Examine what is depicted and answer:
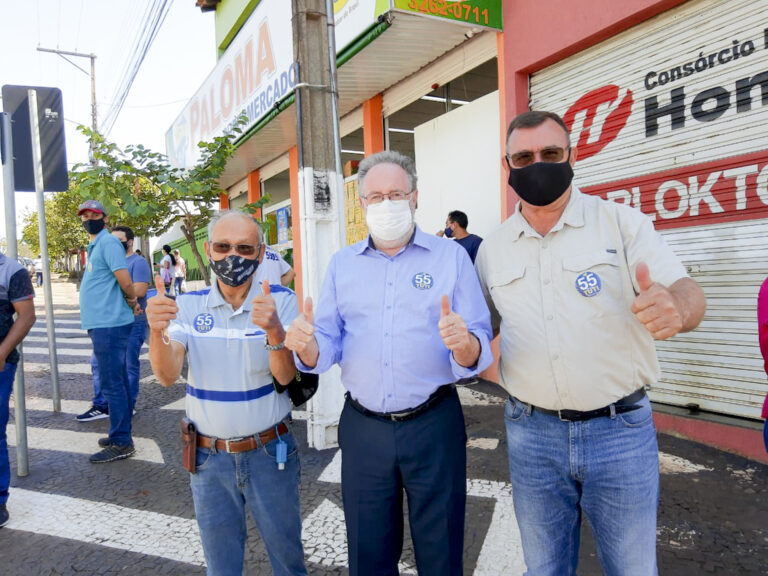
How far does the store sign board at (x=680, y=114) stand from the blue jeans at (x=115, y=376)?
14.7ft

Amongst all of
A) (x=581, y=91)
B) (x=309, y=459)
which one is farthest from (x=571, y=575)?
(x=581, y=91)

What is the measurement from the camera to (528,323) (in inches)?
73.2

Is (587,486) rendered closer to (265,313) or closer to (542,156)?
(542,156)

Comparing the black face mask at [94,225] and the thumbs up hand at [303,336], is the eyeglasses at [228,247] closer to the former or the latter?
the thumbs up hand at [303,336]

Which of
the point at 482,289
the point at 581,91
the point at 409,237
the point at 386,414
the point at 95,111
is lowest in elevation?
the point at 386,414

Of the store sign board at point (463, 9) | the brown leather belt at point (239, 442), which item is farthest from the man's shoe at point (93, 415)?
the store sign board at point (463, 9)

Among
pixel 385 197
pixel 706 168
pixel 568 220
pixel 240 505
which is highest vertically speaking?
pixel 706 168

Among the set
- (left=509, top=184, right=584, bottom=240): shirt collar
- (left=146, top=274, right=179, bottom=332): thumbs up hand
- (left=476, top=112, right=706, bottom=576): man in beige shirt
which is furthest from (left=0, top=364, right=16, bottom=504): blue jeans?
(left=509, top=184, right=584, bottom=240): shirt collar

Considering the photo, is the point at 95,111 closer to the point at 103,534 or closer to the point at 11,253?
the point at 11,253

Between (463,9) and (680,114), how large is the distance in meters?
2.35

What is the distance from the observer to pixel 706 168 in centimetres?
407

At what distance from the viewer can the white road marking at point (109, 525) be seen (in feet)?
9.84

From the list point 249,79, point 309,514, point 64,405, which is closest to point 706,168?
point 309,514

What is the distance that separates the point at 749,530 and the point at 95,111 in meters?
29.9
